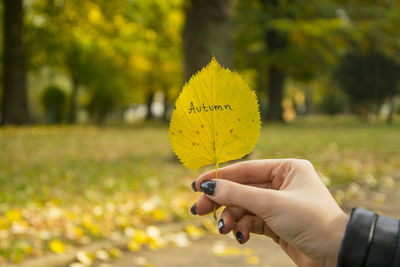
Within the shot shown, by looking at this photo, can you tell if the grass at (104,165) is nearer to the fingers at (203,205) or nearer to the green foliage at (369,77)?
the fingers at (203,205)

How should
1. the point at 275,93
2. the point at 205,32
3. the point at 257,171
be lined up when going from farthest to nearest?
the point at 275,93, the point at 205,32, the point at 257,171

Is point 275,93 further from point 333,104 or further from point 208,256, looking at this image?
point 208,256

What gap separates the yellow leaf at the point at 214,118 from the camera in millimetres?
840

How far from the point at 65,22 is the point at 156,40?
18.9 ft

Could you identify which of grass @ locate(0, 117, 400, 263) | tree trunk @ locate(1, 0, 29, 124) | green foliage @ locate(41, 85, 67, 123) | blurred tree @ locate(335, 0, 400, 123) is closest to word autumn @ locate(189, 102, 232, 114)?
grass @ locate(0, 117, 400, 263)

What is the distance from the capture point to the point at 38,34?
1898 cm

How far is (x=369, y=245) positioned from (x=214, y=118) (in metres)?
0.52

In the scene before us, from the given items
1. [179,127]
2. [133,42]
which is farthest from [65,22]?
[179,127]

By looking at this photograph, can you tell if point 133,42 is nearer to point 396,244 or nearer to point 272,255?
point 272,255

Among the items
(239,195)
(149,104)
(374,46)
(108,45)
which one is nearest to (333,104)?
(149,104)

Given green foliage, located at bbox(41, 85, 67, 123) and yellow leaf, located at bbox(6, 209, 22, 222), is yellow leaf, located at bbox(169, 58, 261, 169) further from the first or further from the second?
green foliage, located at bbox(41, 85, 67, 123)

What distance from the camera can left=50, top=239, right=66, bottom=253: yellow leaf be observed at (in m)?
3.44

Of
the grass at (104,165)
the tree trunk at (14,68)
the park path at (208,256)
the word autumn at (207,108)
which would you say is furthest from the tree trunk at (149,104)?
the word autumn at (207,108)

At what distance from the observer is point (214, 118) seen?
34.8 inches
